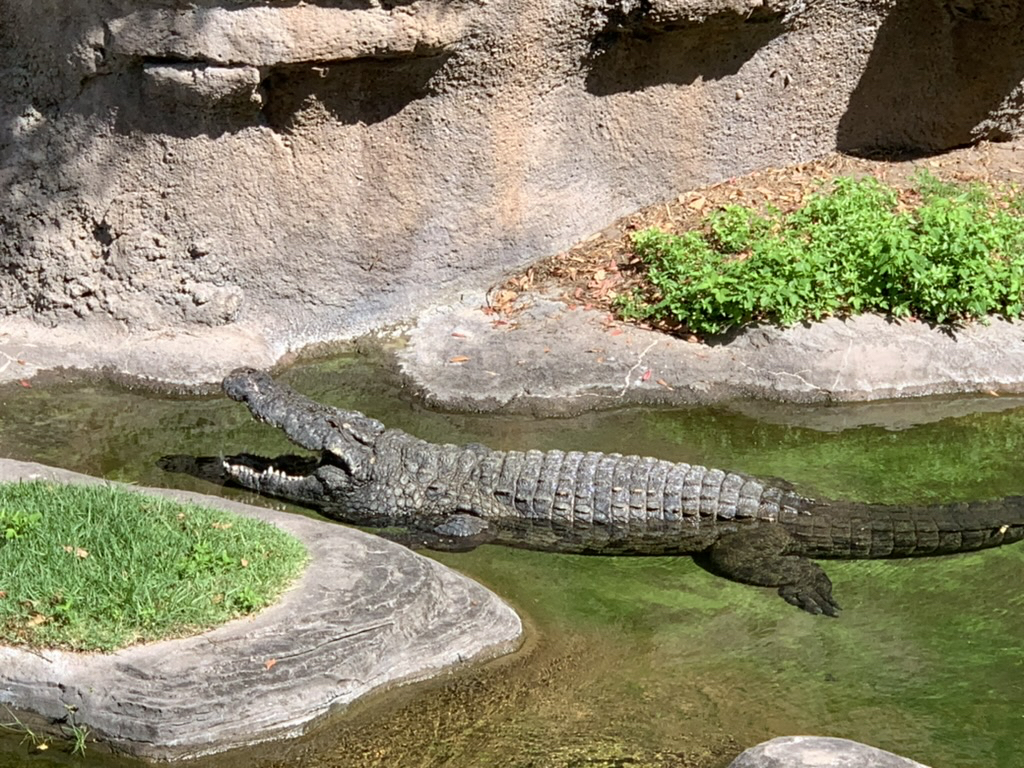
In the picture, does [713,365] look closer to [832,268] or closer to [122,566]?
[832,268]

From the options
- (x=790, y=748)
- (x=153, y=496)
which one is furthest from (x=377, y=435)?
(x=790, y=748)

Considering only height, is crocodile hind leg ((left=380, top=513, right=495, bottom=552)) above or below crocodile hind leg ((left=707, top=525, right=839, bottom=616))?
below

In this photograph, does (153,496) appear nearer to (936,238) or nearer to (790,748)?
(790,748)

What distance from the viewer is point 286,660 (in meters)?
4.09

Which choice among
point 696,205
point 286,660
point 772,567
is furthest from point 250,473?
point 696,205

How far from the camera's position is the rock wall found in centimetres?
668

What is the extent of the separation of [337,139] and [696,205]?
8.17 feet

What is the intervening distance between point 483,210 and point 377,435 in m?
2.17

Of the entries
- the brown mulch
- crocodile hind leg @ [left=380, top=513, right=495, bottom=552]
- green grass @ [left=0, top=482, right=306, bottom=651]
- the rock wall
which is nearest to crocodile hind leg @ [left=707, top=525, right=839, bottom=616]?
crocodile hind leg @ [left=380, top=513, right=495, bottom=552]

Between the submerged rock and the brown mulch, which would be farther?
the brown mulch

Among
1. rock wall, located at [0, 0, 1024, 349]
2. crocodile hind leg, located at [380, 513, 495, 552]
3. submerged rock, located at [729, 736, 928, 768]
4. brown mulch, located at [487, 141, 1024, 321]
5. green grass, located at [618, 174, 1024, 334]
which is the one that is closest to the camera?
submerged rock, located at [729, 736, 928, 768]

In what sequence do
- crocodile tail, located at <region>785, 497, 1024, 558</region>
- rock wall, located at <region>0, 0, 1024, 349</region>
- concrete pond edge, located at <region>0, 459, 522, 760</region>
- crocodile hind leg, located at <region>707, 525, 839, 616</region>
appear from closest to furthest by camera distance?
concrete pond edge, located at <region>0, 459, 522, 760</region> < crocodile hind leg, located at <region>707, 525, 839, 616</region> < crocodile tail, located at <region>785, 497, 1024, 558</region> < rock wall, located at <region>0, 0, 1024, 349</region>

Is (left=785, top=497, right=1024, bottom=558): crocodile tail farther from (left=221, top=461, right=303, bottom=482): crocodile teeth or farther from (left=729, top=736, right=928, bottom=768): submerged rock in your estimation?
(left=221, top=461, right=303, bottom=482): crocodile teeth

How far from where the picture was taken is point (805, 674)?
452 centimetres
